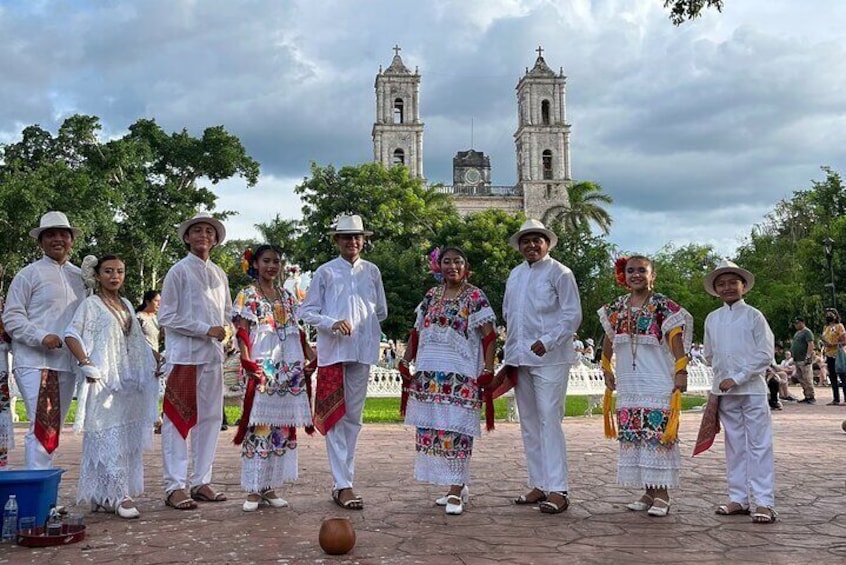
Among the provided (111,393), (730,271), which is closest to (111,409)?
(111,393)

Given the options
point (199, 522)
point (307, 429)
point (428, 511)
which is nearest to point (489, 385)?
point (428, 511)

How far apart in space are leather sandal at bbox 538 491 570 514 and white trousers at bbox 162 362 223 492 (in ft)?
7.81

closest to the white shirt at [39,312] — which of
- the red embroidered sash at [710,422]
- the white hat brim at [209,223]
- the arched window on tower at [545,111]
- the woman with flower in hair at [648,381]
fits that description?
the white hat brim at [209,223]

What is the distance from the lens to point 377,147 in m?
67.8

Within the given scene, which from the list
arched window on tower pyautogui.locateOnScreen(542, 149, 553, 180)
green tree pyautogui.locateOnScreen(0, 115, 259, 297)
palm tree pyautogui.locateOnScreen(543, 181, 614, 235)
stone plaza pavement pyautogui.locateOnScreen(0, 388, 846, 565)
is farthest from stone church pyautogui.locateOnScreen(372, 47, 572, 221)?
stone plaza pavement pyautogui.locateOnScreen(0, 388, 846, 565)

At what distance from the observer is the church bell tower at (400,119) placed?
220ft

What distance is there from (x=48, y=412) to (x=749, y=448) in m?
4.83

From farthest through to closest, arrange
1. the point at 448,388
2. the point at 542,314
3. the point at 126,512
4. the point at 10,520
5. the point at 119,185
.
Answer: the point at 119,185 → the point at 542,314 → the point at 448,388 → the point at 126,512 → the point at 10,520

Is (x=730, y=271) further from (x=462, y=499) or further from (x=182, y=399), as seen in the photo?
(x=182, y=399)

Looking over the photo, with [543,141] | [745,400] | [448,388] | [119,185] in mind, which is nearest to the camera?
[745,400]

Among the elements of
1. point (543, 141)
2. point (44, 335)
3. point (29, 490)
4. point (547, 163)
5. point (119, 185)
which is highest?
point (543, 141)

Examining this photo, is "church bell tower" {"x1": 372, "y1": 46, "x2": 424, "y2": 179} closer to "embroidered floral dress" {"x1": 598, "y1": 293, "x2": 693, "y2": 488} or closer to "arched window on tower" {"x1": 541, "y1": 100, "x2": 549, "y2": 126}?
"arched window on tower" {"x1": 541, "y1": 100, "x2": 549, "y2": 126}

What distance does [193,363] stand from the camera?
5.54 metres

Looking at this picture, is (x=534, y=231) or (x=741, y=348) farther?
(x=534, y=231)
